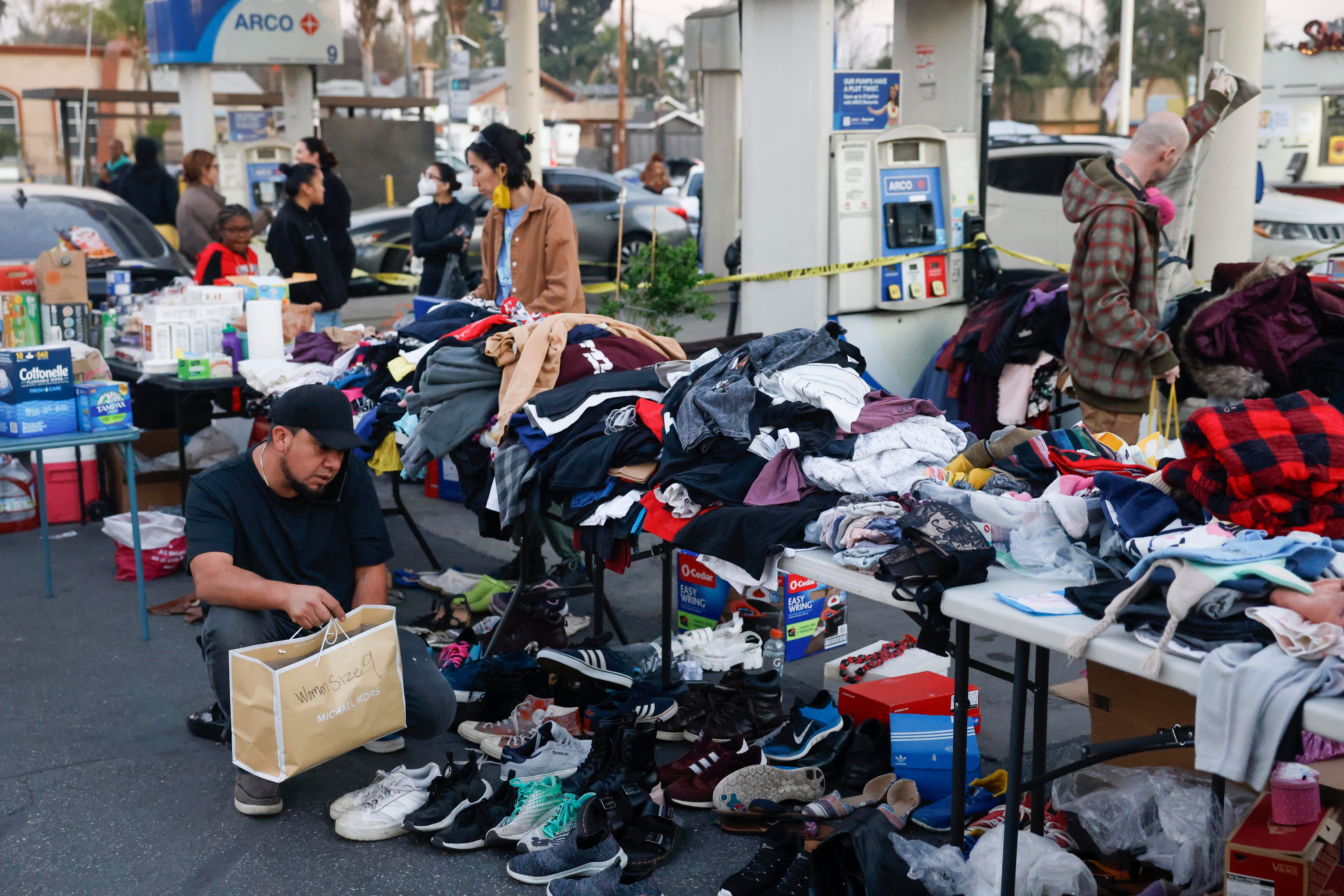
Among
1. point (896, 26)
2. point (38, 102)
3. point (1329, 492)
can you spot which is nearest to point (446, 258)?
point (896, 26)

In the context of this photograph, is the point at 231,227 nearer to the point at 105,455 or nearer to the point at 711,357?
the point at 105,455

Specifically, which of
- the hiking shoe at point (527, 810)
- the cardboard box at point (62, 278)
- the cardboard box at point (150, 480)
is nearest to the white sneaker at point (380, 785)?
the hiking shoe at point (527, 810)

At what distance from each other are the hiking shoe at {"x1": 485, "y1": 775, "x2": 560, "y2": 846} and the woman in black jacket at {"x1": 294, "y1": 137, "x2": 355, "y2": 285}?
5558 mm

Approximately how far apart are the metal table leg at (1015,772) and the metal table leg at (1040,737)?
249 millimetres

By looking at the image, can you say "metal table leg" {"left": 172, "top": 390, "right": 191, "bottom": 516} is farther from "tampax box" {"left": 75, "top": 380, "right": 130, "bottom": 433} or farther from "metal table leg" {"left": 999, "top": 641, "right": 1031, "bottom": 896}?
"metal table leg" {"left": 999, "top": 641, "right": 1031, "bottom": 896}

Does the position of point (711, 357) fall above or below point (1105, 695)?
above

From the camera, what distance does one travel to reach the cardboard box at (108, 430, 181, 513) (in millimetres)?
6973

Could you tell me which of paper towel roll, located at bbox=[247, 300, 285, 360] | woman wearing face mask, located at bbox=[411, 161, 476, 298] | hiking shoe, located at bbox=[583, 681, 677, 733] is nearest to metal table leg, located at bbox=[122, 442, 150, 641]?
paper towel roll, located at bbox=[247, 300, 285, 360]

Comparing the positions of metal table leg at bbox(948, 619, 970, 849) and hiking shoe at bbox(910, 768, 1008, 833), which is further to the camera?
hiking shoe at bbox(910, 768, 1008, 833)

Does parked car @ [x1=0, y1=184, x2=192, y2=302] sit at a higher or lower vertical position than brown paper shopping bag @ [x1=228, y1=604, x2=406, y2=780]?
higher

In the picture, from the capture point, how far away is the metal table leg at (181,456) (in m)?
6.12

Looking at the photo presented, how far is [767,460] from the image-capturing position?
11.8ft

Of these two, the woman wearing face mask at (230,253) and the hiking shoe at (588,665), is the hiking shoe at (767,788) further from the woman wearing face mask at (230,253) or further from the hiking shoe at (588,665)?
the woman wearing face mask at (230,253)

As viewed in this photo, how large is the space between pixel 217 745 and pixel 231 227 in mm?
4233
